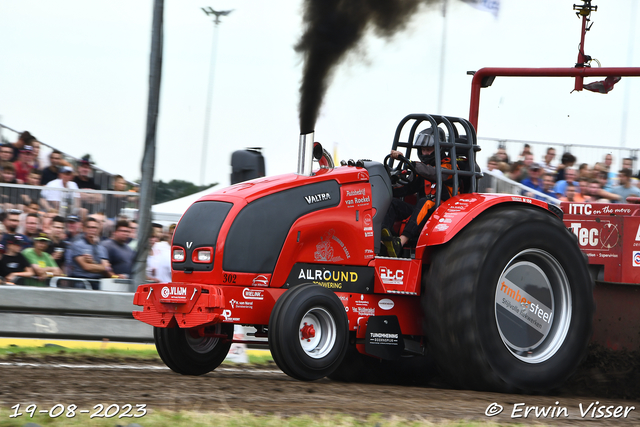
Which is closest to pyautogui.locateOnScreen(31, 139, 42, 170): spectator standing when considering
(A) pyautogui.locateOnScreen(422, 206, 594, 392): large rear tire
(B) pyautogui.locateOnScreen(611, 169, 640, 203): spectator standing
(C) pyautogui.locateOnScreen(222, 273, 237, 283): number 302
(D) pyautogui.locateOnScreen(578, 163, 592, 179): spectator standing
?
(C) pyautogui.locateOnScreen(222, 273, 237, 283): number 302

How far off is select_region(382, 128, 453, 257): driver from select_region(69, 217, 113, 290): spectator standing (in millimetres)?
3680

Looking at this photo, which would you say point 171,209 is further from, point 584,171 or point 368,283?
point 368,283

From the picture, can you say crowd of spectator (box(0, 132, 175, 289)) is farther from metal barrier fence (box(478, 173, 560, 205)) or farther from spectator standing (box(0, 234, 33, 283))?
metal barrier fence (box(478, 173, 560, 205))

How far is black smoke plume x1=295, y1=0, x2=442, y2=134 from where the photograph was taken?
6.09 metres

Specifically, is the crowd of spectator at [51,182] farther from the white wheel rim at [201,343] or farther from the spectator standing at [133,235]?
the white wheel rim at [201,343]

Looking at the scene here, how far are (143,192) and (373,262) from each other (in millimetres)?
3344

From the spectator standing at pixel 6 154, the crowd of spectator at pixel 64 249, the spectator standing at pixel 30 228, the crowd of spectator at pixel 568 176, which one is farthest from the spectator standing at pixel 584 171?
the spectator standing at pixel 6 154

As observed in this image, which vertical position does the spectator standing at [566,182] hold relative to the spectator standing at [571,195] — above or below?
above

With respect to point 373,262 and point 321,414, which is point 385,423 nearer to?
point 321,414

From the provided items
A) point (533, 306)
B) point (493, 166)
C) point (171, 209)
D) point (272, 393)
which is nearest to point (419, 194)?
point (533, 306)

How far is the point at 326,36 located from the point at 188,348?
261 cm

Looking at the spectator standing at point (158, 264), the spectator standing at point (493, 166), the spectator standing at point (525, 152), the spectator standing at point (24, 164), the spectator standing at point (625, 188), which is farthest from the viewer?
the spectator standing at point (525, 152)

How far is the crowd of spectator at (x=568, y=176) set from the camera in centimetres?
1042

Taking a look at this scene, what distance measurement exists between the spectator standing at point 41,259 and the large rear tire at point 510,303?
446 centimetres
